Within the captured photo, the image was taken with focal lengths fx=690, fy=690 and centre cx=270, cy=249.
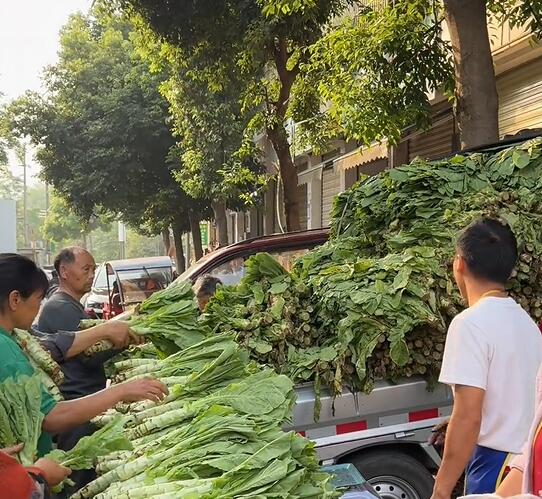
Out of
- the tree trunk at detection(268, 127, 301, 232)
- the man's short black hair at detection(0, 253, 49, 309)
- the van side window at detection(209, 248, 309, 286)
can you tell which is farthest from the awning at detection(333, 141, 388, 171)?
the man's short black hair at detection(0, 253, 49, 309)

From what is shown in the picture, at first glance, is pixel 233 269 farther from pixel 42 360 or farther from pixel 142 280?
pixel 142 280

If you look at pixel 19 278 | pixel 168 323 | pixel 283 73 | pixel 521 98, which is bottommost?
pixel 168 323

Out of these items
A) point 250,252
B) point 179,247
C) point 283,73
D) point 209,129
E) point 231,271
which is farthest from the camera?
point 179,247

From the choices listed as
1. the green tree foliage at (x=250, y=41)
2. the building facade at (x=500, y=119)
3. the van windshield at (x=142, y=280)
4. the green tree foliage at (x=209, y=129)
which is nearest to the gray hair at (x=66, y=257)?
the building facade at (x=500, y=119)

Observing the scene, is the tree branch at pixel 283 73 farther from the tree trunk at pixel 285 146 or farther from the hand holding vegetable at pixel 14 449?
the hand holding vegetable at pixel 14 449

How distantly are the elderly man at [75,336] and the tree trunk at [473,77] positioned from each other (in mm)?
3974

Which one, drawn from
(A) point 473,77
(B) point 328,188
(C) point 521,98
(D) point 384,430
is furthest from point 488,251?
(B) point 328,188

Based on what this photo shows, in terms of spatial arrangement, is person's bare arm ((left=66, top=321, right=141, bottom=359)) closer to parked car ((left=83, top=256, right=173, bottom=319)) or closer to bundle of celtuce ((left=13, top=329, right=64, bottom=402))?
bundle of celtuce ((left=13, top=329, right=64, bottom=402))

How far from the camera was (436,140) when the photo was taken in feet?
41.7

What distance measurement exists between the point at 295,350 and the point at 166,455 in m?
1.66

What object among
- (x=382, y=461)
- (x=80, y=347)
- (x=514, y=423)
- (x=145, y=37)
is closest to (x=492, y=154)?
(x=382, y=461)

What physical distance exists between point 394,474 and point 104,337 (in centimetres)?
194

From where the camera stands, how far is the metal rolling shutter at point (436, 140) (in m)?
12.0

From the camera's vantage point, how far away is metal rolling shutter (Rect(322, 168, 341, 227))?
19.2 meters
